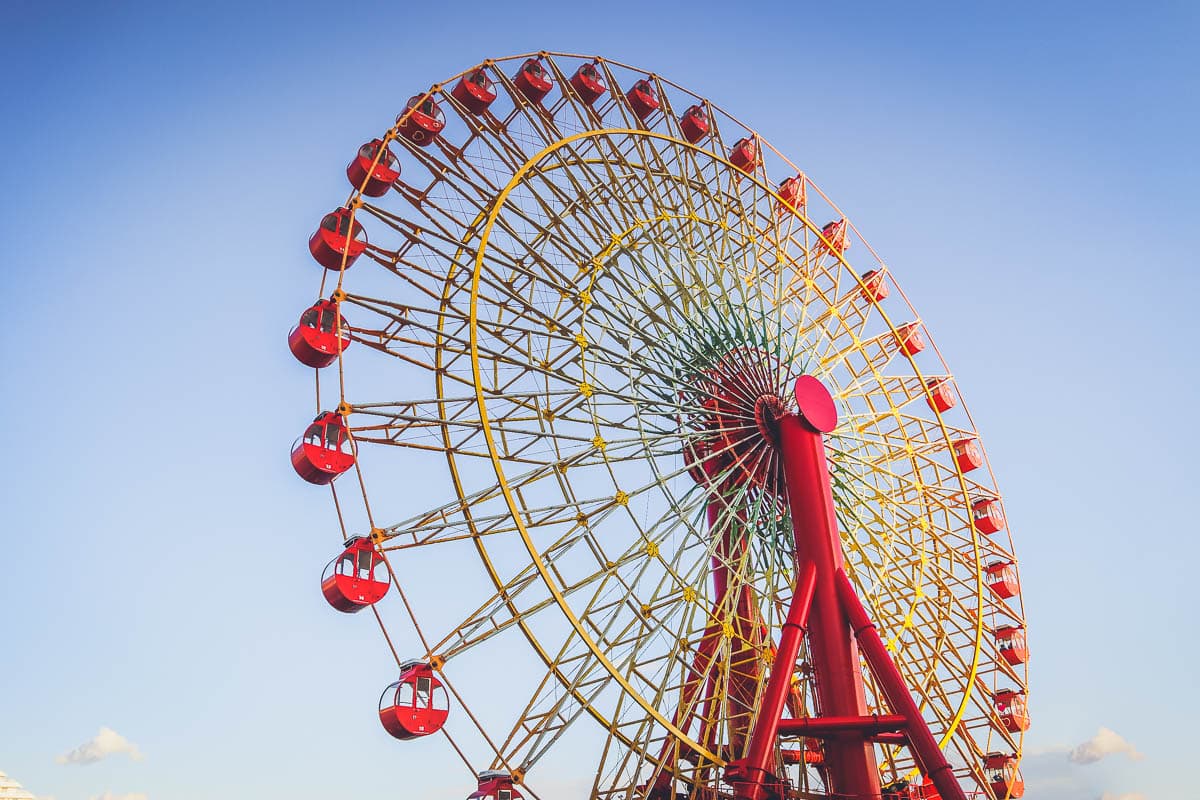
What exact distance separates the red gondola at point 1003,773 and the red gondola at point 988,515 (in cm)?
530

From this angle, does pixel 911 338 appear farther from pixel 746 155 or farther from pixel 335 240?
pixel 335 240

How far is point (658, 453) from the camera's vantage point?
1698 cm

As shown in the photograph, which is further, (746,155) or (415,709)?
(746,155)

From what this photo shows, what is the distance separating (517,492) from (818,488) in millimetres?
5167

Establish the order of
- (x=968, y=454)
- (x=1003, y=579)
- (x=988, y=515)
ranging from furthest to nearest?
(x=968, y=454), (x=988, y=515), (x=1003, y=579)

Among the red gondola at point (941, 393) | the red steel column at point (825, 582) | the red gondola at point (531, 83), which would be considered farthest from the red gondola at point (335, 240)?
the red gondola at point (941, 393)

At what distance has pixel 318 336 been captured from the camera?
617 inches

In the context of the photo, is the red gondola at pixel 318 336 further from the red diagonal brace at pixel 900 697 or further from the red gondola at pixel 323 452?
the red diagonal brace at pixel 900 697

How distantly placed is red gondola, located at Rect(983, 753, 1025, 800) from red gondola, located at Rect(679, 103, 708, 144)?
14962mm

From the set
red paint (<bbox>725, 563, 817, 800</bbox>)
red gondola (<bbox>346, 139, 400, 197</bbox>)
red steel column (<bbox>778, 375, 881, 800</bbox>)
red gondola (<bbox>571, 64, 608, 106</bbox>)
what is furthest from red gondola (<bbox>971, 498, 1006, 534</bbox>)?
red gondola (<bbox>346, 139, 400, 197</bbox>)

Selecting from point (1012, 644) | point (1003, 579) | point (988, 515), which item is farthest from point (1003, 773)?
point (988, 515)

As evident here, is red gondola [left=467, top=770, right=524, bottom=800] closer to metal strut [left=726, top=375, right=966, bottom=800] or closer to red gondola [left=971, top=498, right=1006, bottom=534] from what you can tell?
metal strut [left=726, top=375, right=966, bottom=800]

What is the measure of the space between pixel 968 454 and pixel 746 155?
9.03 m

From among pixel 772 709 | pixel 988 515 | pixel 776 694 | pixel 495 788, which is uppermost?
pixel 988 515
